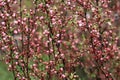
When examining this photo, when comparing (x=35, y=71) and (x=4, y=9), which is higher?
(x=4, y=9)

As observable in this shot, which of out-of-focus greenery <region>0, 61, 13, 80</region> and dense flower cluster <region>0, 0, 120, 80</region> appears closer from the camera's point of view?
dense flower cluster <region>0, 0, 120, 80</region>

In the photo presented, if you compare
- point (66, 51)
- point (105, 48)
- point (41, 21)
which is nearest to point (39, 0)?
point (41, 21)

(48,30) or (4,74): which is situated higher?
(48,30)

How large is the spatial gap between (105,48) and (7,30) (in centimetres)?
225

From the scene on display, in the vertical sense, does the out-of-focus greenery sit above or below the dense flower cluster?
below

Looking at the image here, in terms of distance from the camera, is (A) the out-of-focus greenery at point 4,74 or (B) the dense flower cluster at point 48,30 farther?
(A) the out-of-focus greenery at point 4,74

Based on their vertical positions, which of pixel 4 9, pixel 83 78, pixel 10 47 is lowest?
pixel 83 78

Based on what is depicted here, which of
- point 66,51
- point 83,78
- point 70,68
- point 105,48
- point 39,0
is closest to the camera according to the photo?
point 39,0

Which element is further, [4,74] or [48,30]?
[4,74]

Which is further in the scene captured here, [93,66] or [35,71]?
[93,66]

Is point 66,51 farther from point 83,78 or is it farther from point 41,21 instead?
point 41,21

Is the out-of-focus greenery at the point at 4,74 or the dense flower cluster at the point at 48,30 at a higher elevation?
the dense flower cluster at the point at 48,30

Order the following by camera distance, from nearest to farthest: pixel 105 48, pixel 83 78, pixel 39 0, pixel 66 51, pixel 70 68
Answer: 1. pixel 39 0
2. pixel 105 48
3. pixel 70 68
4. pixel 66 51
5. pixel 83 78

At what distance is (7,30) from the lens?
670 centimetres
